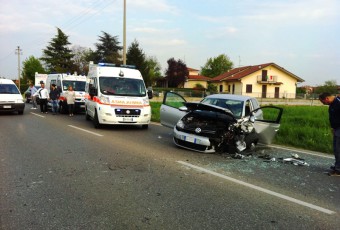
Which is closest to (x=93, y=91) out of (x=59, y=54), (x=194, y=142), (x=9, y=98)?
(x=194, y=142)

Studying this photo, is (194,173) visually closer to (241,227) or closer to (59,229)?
(241,227)

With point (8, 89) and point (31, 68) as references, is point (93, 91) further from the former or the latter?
point (31, 68)

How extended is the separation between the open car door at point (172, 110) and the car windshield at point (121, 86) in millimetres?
2306

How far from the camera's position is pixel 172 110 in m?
10.3

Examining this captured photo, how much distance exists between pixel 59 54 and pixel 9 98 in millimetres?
59615

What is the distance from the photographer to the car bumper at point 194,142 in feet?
26.5

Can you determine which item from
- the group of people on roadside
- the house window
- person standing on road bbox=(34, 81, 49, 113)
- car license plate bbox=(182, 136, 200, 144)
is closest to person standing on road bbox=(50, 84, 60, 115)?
the group of people on roadside

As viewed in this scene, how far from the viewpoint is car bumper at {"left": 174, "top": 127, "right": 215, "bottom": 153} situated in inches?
318

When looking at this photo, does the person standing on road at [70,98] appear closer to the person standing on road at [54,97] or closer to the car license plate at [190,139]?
the person standing on road at [54,97]

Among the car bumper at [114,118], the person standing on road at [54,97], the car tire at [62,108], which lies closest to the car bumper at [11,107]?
the person standing on road at [54,97]

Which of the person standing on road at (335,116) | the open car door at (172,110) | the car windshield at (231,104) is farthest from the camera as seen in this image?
the open car door at (172,110)

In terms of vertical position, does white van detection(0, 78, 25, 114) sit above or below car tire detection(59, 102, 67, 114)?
above

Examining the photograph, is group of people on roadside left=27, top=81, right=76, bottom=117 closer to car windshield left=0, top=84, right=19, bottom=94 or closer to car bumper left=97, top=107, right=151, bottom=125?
car windshield left=0, top=84, right=19, bottom=94

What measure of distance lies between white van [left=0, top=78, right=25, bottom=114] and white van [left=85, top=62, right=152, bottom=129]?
5763 millimetres
